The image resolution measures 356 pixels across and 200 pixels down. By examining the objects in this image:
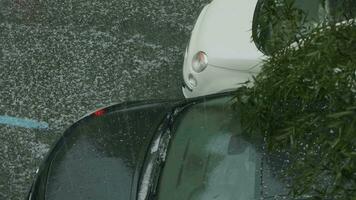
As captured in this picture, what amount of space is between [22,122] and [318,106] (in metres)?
3.70

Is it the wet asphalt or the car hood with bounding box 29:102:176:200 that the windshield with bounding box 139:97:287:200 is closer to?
the car hood with bounding box 29:102:176:200

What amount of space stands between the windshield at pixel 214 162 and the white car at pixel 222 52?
867 mm

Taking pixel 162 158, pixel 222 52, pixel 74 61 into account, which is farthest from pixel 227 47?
pixel 74 61

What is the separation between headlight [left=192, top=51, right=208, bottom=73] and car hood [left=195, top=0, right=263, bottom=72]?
0.04 m

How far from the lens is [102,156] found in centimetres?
452

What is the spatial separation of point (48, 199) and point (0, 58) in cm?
299

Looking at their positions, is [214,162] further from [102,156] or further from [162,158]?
[102,156]

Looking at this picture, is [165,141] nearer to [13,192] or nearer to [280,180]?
[280,180]

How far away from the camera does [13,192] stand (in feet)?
18.1

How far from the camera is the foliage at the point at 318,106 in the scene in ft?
9.55

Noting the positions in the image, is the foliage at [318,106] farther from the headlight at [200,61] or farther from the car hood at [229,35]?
the headlight at [200,61]

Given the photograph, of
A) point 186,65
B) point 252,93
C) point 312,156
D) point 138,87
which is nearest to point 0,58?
point 138,87

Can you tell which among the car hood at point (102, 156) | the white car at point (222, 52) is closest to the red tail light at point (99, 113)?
the car hood at point (102, 156)

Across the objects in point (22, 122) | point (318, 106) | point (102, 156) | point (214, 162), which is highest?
point (318, 106)
